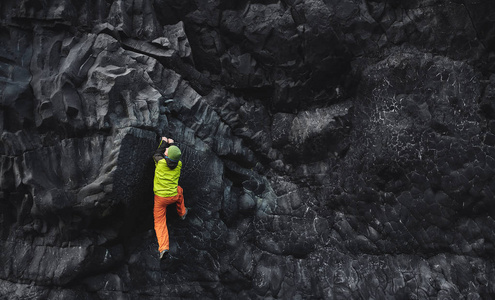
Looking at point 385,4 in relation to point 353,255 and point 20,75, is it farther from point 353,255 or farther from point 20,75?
point 20,75

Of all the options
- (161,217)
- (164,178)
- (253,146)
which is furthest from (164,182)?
(253,146)

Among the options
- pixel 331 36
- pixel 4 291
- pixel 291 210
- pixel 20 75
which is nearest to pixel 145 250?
pixel 4 291

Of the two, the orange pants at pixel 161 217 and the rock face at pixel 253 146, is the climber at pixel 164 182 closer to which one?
the orange pants at pixel 161 217

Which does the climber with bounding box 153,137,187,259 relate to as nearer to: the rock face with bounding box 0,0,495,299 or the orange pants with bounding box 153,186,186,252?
the orange pants with bounding box 153,186,186,252

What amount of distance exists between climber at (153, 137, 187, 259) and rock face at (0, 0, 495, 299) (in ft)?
1.24

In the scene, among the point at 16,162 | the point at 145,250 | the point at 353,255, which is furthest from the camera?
the point at 353,255

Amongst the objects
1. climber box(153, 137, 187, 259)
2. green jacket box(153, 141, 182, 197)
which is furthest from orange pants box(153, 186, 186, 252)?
green jacket box(153, 141, 182, 197)

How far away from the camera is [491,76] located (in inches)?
270

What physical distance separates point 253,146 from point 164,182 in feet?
10.1

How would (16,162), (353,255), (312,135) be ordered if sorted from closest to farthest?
(16,162) → (353,255) → (312,135)

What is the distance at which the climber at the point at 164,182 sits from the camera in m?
6.69

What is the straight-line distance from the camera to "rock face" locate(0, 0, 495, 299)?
6.85 meters

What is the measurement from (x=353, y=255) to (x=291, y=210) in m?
1.80

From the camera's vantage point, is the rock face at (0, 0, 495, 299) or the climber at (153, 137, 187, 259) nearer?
the climber at (153, 137, 187, 259)
